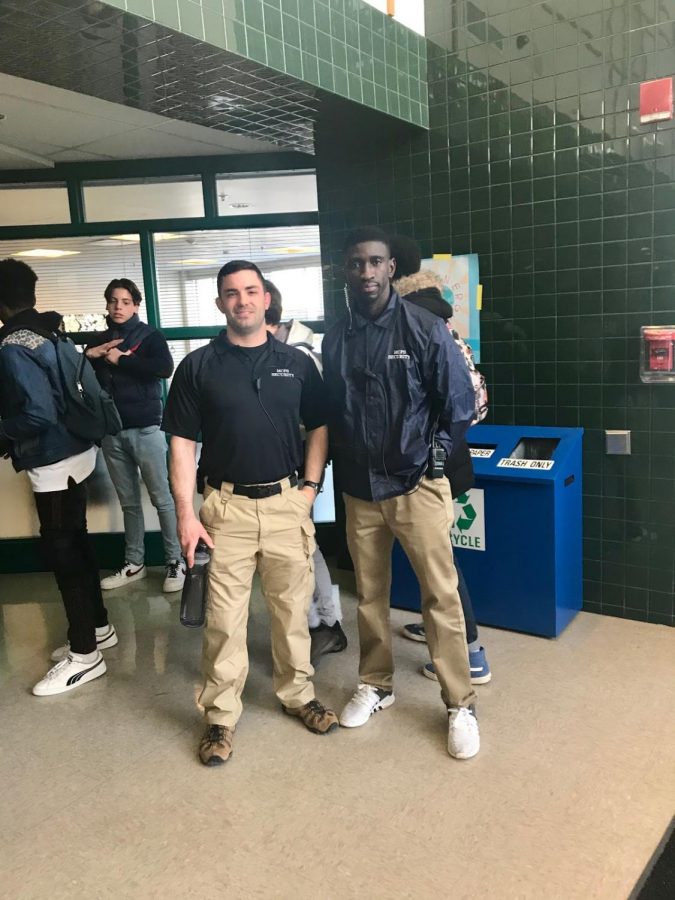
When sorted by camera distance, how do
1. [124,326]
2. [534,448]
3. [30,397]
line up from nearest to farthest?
[30,397] → [534,448] → [124,326]

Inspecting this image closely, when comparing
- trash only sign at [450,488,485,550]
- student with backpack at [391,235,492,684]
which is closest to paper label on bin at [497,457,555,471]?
trash only sign at [450,488,485,550]

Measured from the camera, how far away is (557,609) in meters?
3.07

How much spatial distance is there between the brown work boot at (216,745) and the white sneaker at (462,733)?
0.74 meters

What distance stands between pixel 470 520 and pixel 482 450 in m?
0.33

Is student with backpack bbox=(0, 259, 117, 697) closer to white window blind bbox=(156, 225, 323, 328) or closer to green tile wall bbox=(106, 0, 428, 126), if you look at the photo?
green tile wall bbox=(106, 0, 428, 126)

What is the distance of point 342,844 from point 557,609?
4.97 ft

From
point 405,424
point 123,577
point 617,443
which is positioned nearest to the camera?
point 405,424

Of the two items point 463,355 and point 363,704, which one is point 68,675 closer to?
point 363,704

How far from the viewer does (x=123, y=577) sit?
4.12m

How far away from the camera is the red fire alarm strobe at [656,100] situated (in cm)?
283

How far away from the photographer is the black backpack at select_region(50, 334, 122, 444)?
9.35 feet

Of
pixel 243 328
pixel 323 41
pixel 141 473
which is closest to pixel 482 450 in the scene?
pixel 243 328

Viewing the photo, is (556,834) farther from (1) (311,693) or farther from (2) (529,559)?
(2) (529,559)

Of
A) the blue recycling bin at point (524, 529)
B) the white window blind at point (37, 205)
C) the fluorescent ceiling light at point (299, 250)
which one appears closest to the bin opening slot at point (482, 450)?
the blue recycling bin at point (524, 529)
